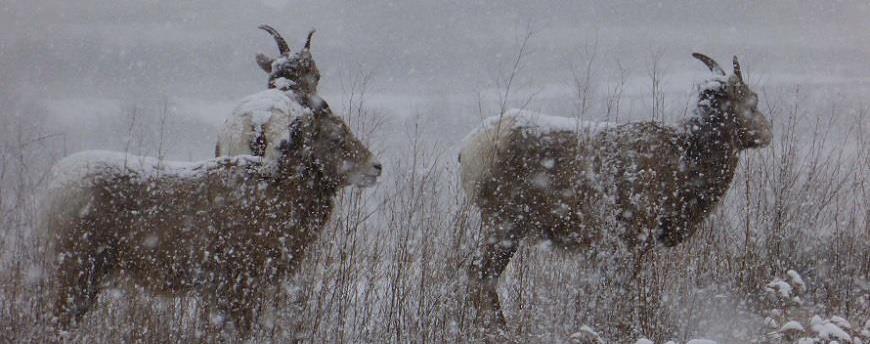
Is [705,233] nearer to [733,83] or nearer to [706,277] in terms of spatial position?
[706,277]

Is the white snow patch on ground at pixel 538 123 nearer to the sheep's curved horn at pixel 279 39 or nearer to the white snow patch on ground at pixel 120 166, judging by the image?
the sheep's curved horn at pixel 279 39

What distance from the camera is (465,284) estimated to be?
13.5 ft

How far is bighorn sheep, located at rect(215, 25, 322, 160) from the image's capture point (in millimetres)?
3975

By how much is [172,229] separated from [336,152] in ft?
3.17

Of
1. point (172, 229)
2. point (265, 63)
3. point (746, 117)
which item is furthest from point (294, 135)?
point (746, 117)

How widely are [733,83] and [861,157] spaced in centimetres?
171

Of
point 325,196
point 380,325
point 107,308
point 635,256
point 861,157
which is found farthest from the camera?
point 861,157

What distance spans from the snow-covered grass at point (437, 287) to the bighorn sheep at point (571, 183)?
223 mm

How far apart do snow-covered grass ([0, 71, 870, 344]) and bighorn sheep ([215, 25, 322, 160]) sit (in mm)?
392

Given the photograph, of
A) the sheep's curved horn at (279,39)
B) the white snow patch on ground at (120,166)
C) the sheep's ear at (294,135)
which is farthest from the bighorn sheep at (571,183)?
the white snow patch on ground at (120,166)

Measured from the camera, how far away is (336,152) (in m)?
4.13

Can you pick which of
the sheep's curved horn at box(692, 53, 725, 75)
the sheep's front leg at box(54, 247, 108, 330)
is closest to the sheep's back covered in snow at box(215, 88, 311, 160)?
the sheep's front leg at box(54, 247, 108, 330)

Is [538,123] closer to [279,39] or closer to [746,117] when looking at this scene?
[746,117]

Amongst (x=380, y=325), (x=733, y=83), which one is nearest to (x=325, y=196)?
(x=380, y=325)
